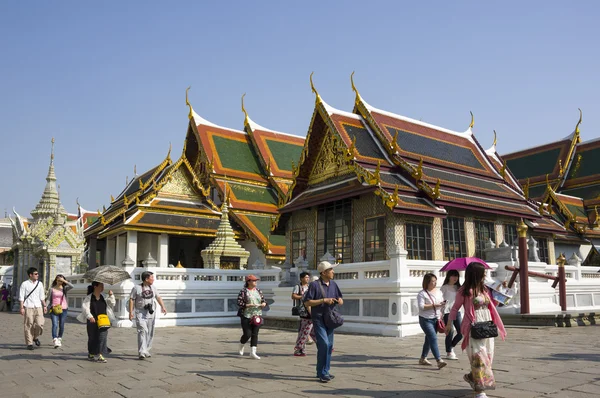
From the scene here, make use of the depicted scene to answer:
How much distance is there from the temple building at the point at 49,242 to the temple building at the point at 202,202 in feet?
4.28

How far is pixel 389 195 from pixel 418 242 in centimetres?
212

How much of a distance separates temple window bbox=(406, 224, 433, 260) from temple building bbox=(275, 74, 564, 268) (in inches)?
1.2

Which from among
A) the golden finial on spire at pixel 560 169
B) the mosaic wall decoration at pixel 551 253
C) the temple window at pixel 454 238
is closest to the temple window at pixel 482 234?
the temple window at pixel 454 238

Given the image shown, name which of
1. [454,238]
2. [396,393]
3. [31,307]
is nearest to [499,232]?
[454,238]

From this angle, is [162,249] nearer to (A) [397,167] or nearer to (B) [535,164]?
(A) [397,167]

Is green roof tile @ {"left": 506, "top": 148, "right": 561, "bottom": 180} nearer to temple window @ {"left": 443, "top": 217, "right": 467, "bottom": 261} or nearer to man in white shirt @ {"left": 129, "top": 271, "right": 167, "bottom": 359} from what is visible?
temple window @ {"left": 443, "top": 217, "right": 467, "bottom": 261}

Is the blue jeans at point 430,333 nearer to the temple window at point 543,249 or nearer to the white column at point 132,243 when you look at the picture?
the temple window at point 543,249

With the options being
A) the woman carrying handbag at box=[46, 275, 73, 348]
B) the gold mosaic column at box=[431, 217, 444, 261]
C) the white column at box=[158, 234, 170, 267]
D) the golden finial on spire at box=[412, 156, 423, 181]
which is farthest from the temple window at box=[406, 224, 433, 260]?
the white column at box=[158, 234, 170, 267]

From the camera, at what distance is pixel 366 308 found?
546 inches

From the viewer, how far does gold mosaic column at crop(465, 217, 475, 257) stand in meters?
19.2

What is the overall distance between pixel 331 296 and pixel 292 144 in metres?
27.2

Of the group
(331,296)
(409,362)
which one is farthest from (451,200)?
(331,296)

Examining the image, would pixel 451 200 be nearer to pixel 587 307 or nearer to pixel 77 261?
pixel 587 307

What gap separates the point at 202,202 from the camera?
1092 inches
